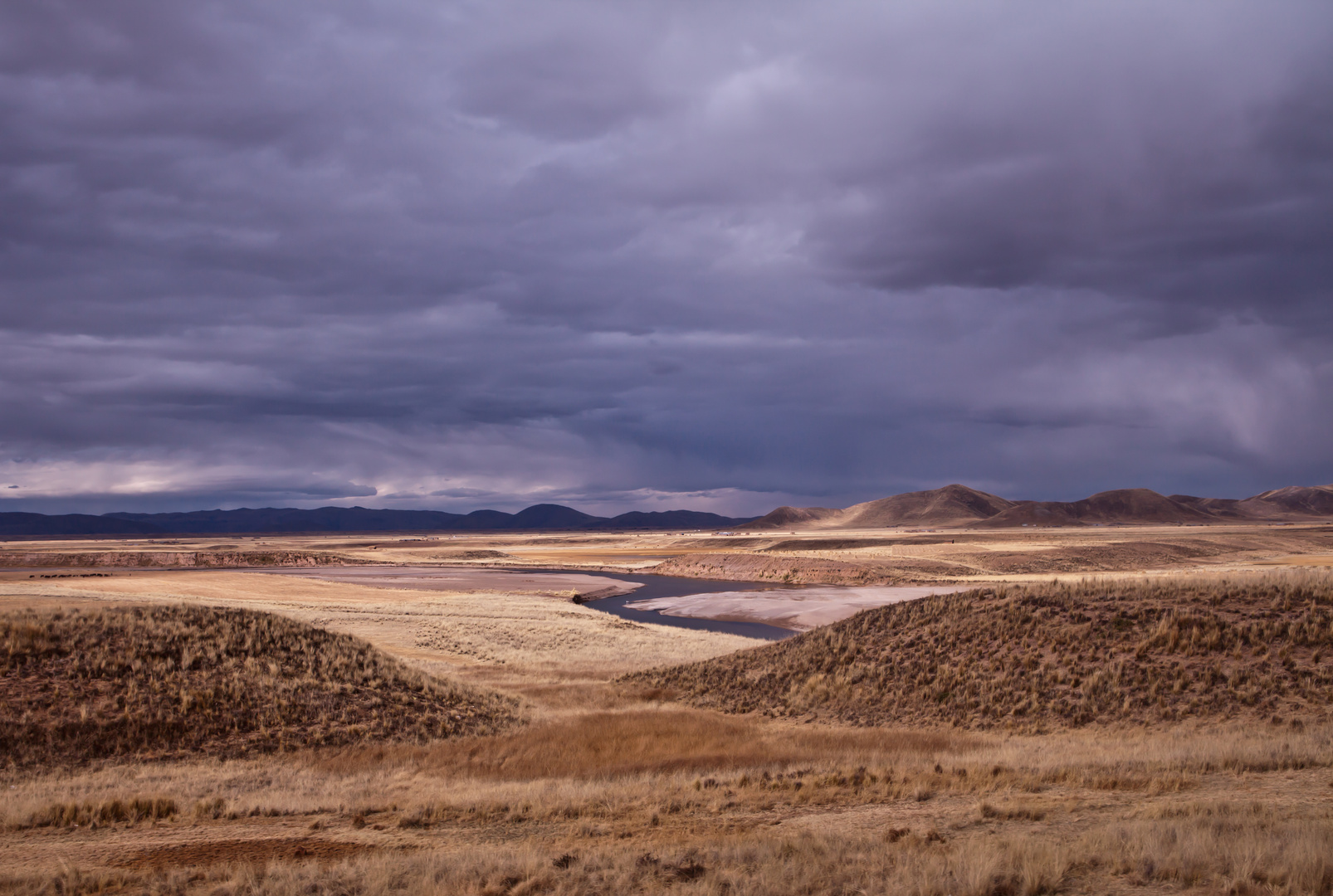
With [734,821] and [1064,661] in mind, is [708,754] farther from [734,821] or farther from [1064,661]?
[1064,661]

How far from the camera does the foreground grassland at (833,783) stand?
948 cm

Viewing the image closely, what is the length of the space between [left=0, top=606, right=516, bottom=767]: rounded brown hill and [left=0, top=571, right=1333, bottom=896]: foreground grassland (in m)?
0.55

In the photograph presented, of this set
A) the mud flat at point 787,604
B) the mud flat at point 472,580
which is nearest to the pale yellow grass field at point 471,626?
the mud flat at point 472,580

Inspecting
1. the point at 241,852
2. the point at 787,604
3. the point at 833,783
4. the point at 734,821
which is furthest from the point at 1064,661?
the point at 787,604

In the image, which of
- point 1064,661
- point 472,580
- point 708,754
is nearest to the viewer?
point 708,754

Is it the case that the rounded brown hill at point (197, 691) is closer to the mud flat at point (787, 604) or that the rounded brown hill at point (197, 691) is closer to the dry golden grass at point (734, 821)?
the dry golden grass at point (734, 821)

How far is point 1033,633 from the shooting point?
2625 centimetres

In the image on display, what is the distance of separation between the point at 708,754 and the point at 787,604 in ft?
178

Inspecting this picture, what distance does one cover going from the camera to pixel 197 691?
21.2m

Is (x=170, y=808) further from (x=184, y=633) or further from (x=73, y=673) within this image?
(x=184, y=633)

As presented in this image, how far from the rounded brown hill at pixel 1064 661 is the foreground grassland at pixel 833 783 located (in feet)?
0.34

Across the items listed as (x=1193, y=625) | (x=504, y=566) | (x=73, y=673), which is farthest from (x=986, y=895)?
(x=504, y=566)

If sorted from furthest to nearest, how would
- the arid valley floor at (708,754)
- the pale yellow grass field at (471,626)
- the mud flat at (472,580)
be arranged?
the mud flat at (472,580) < the pale yellow grass field at (471,626) < the arid valley floor at (708,754)

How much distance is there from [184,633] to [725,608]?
175 ft
